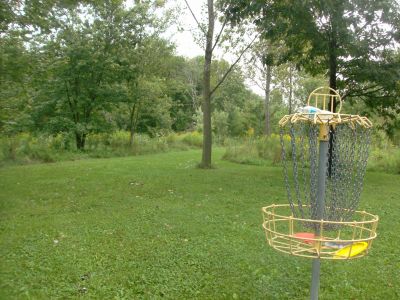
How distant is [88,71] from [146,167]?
798cm

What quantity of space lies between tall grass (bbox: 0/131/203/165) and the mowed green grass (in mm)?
6285

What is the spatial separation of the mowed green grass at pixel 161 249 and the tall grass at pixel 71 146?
20.6ft

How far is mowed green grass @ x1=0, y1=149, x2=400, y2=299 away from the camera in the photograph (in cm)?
427

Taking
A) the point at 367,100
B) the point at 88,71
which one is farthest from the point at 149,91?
the point at 367,100

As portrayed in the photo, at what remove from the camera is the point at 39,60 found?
8.66m

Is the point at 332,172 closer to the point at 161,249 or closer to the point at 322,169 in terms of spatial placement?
the point at 322,169

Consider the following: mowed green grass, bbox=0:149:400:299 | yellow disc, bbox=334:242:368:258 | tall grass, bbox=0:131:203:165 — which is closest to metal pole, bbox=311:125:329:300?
yellow disc, bbox=334:242:368:258

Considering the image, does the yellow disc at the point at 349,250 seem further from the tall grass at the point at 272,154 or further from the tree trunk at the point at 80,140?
the tree trunk at the point at 80,140

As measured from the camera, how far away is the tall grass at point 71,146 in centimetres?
1507

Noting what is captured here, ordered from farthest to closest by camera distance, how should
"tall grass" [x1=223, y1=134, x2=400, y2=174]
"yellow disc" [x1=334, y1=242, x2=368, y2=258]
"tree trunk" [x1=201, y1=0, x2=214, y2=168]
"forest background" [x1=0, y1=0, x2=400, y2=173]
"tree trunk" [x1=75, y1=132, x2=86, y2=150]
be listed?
1. "tree trunk" [x1=75, y1=132, x2=86, y2=150]
2. "tall grass" [x1=223, y1=134, x2=400, y2=174]
3. "tree trunk" [x1=201, y1=0, x2=214, y2=168]
4. "forest background" [x1=0, y1=0, x2=400, y2=173]
5. "yellow disc" [x1=334, y1=242, x2=368, y2=258]

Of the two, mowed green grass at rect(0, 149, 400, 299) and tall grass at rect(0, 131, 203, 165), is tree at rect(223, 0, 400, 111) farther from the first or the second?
tall grass at rect(0, 131, 203, 165)

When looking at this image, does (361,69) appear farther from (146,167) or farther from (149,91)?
(149,91)

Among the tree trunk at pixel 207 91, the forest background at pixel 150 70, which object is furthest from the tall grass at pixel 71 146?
the tree trunk at pixel 207 91

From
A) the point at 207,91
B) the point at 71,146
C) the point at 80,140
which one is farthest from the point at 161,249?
the point at 80,140
